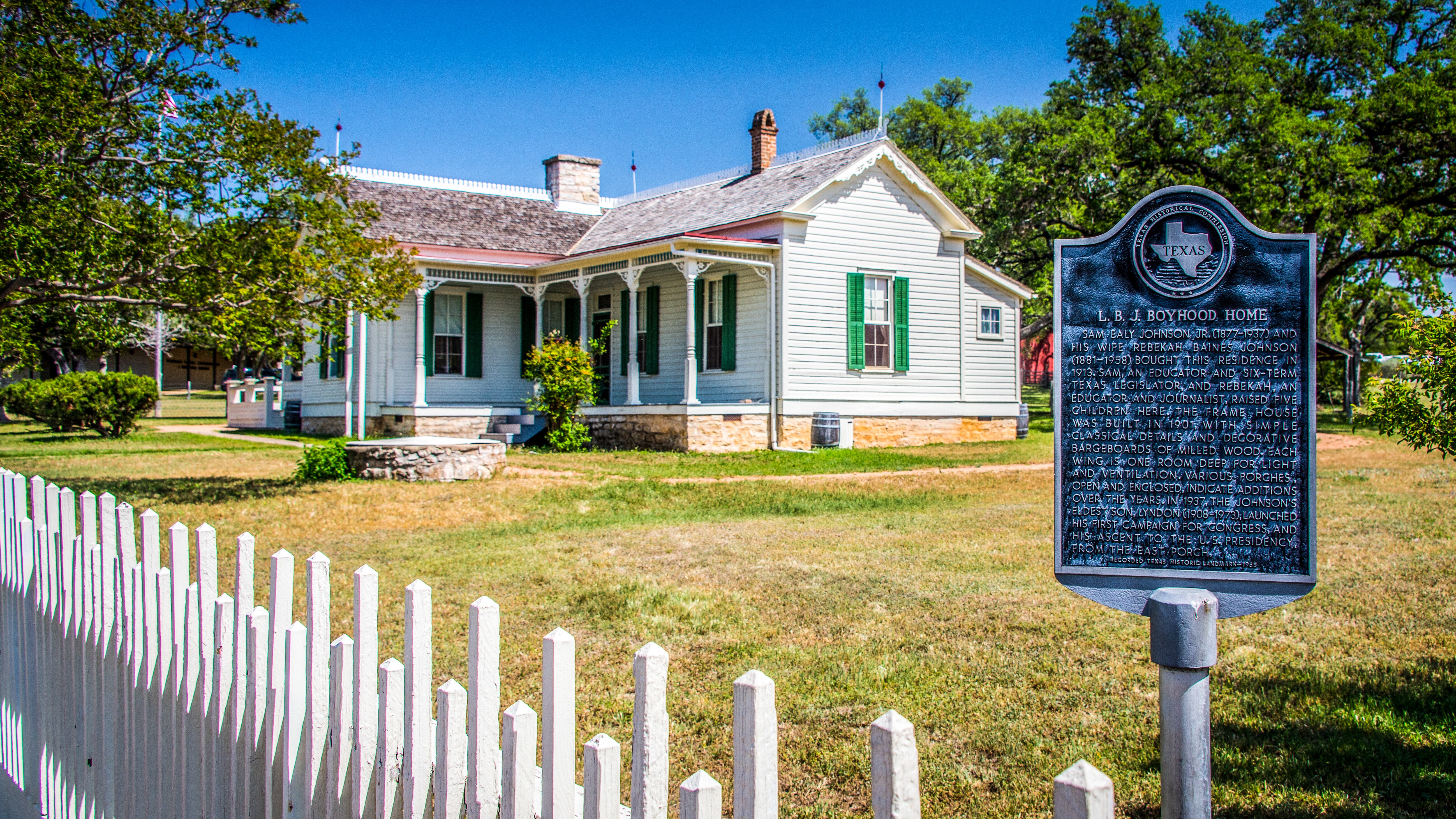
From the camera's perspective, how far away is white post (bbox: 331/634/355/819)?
2.66m

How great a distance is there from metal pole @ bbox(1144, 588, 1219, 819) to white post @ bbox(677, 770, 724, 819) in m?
1.63

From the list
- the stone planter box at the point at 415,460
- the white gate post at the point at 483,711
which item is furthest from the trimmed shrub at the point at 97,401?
the white gate post at the point at 483,711

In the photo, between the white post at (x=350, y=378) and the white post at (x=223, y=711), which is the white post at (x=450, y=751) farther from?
the white post at (x=350, y=378)

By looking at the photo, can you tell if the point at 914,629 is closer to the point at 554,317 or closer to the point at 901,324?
the point at 901,324

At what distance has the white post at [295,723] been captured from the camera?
279 cm

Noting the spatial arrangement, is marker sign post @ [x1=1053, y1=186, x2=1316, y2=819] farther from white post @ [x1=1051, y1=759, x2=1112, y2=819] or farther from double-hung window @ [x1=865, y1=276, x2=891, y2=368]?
double-hung window @ [x1=865, y1=276, x2=891, y2=368]

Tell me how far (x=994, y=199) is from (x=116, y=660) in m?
30.6

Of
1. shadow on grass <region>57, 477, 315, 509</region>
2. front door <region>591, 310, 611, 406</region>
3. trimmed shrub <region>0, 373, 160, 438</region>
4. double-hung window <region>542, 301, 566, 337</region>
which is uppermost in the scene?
double-hung window <region>542, 301, 566, 337</region>

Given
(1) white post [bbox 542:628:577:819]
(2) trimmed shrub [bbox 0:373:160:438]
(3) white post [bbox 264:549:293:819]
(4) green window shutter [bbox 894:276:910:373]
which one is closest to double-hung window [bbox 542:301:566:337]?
(4) green window shutter [bbox 894:276:910:373]

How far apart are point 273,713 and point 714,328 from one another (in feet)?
65.3

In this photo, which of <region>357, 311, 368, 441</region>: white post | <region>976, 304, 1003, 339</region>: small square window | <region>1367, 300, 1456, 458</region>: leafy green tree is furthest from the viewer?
<region>976, 304, 1003, 339</region>: small square window

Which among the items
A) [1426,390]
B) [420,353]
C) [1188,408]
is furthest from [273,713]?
[420,353]

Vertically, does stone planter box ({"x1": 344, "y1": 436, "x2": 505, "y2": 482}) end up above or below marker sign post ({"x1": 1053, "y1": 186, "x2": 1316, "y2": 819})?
below

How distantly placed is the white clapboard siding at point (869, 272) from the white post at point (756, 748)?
63.9 feet
